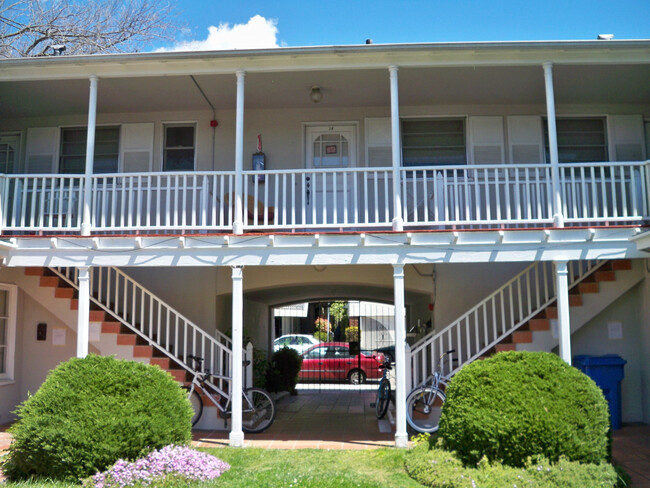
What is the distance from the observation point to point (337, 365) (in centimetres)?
1803

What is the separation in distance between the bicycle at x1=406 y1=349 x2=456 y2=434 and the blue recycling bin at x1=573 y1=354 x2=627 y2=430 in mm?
2161

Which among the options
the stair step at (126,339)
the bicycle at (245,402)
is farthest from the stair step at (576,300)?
the stair step at (126,339)

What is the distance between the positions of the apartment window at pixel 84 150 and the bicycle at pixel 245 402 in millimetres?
4371

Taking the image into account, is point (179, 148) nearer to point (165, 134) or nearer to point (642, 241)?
point (165, 134)

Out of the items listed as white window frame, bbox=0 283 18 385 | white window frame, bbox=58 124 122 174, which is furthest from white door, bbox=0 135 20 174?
white window frame, bbox=0 283 18 385

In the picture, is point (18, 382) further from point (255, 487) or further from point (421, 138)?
point (421, 138)

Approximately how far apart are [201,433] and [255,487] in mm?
3359

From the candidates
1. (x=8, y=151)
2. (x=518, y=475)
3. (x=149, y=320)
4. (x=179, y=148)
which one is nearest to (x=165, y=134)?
(x=179, y=148)

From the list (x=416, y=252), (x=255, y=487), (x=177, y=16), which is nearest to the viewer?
(x=255, y=487)

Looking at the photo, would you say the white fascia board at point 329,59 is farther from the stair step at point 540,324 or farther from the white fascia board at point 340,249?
the stair step at point 540,324

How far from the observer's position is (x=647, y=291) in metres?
9.78

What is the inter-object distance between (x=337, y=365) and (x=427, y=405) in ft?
29.7

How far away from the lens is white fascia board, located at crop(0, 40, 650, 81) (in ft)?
28.4

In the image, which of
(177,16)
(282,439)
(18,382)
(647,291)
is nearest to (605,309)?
(647,291)
